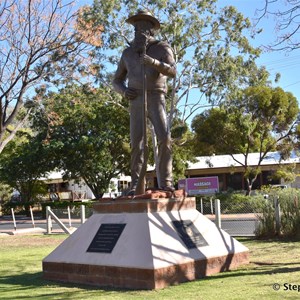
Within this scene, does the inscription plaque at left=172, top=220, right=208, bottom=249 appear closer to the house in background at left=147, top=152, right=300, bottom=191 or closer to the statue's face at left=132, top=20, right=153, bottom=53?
the statue's face at left=132, top=20, right=153, bottom=53

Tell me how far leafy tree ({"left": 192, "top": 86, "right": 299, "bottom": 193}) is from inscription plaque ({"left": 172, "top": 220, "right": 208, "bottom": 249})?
22.4m

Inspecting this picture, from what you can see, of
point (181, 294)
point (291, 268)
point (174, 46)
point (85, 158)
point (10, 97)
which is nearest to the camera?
point (181, 294)

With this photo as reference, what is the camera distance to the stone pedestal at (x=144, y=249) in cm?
674

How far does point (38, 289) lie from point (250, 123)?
25495 millimetres

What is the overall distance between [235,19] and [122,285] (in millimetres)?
24176

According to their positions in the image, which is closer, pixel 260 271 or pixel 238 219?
pixel 260 271

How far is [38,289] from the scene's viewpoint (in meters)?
6.99

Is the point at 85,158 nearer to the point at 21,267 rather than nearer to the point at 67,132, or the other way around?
the point at 67,132

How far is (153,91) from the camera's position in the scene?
8430mm

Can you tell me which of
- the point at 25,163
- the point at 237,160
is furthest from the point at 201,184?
the point at 25,163

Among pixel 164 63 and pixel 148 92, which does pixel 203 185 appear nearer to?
pixel 148 92

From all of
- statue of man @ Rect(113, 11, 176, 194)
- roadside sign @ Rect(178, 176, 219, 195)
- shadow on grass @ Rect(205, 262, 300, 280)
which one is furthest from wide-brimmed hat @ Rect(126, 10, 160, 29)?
roadside sign @ Rect(178, 176, 219, 195)

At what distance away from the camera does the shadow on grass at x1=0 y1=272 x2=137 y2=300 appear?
21.3 feet

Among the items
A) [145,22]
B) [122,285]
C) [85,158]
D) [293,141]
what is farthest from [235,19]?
[122,285]
